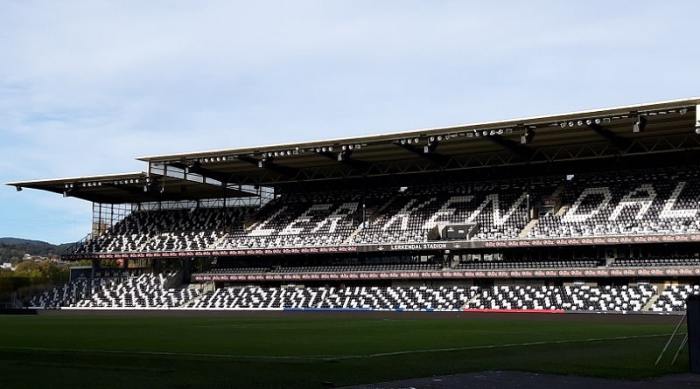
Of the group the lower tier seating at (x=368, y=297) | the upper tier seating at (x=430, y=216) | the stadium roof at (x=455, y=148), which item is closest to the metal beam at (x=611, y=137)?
the stadium roof at (x=455, y=148)

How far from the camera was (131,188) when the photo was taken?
266 feet

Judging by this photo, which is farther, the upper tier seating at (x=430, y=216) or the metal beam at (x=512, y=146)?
the upper tier seating at (x=430, y=216)

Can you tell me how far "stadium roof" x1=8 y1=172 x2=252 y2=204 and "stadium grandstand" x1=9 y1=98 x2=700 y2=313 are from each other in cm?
29

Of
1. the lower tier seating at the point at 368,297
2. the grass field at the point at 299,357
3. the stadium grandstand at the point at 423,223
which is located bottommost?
the grass field at the point at 299,357

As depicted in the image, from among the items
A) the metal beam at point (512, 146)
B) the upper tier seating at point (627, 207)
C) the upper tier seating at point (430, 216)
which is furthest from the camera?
the upper tier seating at point (430, 216)

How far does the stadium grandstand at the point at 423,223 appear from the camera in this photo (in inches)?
2264

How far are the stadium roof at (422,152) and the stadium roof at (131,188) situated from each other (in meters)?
0.10

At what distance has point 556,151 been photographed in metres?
63.6

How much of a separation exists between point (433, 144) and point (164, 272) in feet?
112

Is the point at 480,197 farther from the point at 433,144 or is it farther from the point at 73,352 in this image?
the point at 73,352

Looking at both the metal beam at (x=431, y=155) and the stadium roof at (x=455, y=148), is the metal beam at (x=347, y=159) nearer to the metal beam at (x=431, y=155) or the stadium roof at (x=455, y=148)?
the stadium roof at (x=455, y=148)

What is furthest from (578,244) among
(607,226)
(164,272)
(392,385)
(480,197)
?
(392,385)

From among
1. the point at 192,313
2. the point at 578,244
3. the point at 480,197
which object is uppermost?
the point at 480,197

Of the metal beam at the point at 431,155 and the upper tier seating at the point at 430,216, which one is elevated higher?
the metal beam at the point at 431,155
